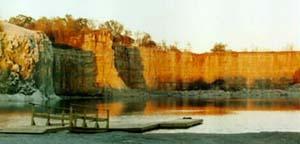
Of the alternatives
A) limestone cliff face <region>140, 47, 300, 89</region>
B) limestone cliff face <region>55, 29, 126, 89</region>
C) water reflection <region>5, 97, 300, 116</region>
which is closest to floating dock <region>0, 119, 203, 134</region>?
water reflection <region>5, 97, 300, 116</region>

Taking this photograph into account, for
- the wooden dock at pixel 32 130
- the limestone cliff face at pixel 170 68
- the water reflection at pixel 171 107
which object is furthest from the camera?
the limestone cliff face at pixel 170 68

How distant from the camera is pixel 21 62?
90.2m

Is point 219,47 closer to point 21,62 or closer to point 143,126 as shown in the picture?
point 21,62

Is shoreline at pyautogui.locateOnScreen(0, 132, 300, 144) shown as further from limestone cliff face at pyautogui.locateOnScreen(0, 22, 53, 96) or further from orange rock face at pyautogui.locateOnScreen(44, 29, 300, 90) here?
orange rock face at pyautogui.locateOnScreen(44, 29, 300, 90)

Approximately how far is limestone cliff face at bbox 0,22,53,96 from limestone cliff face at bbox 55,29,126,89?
32.2 metres

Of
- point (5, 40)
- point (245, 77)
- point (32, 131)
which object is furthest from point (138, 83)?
point (32, 131)

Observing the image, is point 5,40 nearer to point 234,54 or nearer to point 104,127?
point 104,127

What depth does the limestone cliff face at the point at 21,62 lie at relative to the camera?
88.3m

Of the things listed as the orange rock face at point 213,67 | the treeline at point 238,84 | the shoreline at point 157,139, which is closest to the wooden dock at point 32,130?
the shoreline at point 157,139

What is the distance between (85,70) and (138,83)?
23.7 meters

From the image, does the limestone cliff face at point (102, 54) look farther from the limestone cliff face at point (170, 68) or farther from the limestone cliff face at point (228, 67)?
the limestone cliff face at point (228, 67)

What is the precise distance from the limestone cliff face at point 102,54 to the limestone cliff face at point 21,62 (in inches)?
1266

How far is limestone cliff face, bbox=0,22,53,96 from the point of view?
88.3 meters

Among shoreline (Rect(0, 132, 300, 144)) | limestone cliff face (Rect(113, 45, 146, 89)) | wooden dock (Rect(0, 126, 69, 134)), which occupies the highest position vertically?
limestone cliff face (Rect(113, 45, 146, 89))
